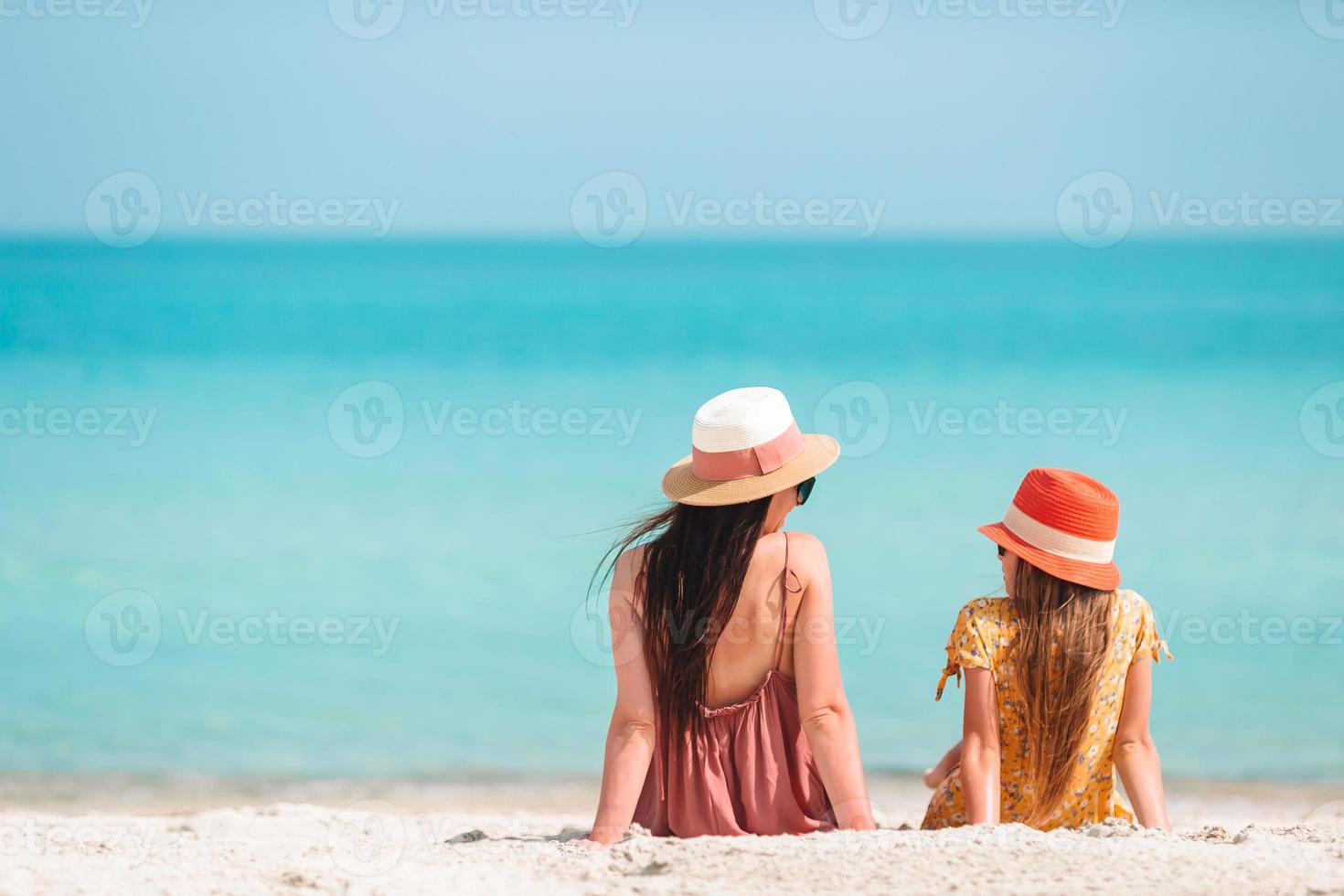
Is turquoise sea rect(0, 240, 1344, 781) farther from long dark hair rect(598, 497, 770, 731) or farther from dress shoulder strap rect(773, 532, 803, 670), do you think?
dress shoulder strap rect(773, 532, 803, 670)

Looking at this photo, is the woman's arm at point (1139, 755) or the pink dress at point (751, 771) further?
the pink dress at point (751, 771)

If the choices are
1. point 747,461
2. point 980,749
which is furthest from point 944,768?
point 747,461

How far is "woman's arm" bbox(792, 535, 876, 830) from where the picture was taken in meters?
2.62

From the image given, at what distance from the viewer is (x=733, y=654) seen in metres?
2.69

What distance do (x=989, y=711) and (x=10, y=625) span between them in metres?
6.41

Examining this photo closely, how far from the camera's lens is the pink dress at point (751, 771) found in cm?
274

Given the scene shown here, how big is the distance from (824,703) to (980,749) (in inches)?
13.6

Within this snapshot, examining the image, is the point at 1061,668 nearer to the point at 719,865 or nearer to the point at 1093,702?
the point at 1093,702

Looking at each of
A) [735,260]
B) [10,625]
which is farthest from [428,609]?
[735,260]

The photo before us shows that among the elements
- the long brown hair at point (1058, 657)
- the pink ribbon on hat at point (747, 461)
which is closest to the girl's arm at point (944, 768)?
the long brown hair at point (1058, 657)

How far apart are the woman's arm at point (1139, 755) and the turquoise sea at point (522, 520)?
2.67 meters

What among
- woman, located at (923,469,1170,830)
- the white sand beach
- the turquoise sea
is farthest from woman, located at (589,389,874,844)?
the turquoise sea

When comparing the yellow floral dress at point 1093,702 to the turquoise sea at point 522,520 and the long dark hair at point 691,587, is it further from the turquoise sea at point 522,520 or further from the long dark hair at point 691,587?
the turquoise sea at point 522,520

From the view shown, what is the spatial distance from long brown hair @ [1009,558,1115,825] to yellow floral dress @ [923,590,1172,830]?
0.07ft
